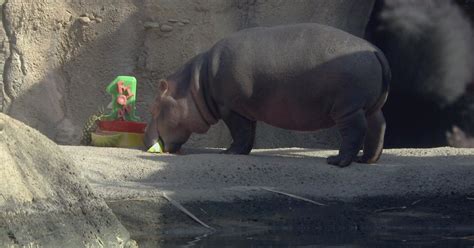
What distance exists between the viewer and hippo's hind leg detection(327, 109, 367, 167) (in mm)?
8578

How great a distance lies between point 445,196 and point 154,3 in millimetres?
5142

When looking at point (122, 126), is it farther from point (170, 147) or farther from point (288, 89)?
point (288, 89)

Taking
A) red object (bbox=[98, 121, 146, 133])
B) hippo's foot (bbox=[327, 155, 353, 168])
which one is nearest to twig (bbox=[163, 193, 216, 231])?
hippo's foot (bbox=[327, 155, 353, 168])

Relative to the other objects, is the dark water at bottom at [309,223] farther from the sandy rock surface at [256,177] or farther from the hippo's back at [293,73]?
the hippo's back at [293,73]

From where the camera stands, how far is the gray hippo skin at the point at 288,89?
8664 mm

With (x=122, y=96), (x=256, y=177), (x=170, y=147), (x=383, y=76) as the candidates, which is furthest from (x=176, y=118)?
(x=256, y=177)

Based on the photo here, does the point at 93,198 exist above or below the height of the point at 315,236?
above

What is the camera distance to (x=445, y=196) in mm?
7230

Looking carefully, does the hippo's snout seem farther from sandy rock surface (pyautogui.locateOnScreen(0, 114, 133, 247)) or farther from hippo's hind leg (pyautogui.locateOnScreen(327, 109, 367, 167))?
sandy rock surface (pyautogui.locateOnScreen(0, 114, 133, 247))

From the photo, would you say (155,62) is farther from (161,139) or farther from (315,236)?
(315,236)

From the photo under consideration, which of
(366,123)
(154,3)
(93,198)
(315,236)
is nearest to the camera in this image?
(93,198)

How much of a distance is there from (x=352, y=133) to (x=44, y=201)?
4.00m

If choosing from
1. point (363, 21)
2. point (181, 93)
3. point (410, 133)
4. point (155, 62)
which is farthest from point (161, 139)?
point (410, 133)

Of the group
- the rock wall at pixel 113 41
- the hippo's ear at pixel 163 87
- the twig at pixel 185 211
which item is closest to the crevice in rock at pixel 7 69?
the rock wall at pixel 113 41
